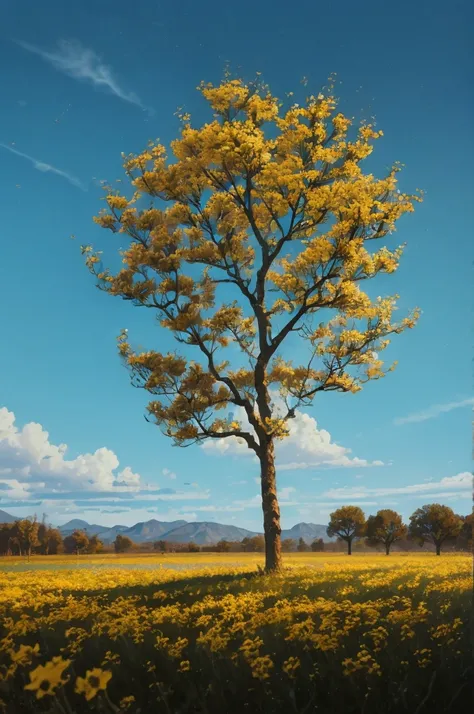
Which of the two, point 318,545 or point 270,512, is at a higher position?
point 270,512

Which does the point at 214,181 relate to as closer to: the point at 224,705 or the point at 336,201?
the point at 336,201

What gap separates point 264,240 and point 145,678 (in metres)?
16.1

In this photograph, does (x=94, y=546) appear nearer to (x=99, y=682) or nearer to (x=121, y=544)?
(x=121, y=544)

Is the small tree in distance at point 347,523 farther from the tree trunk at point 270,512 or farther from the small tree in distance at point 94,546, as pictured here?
the tree trunk at point 270,512

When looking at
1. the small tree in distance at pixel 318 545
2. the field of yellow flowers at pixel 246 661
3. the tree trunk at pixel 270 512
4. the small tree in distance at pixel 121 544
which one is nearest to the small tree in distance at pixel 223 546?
the small tree in distance at pixel 121 544

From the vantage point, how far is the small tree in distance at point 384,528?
71.6 metres

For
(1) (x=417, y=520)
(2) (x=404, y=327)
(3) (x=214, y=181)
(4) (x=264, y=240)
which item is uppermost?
(3) (x=214, y=181)

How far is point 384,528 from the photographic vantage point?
236 feet

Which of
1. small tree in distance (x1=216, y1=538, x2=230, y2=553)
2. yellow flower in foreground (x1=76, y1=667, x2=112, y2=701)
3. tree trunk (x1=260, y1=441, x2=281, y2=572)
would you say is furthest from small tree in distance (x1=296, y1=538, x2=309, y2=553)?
yellow flower in foreground (x1=76, y1=667, x2=112, y2=701)

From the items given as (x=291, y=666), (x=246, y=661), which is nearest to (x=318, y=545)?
(x=246, y=661)

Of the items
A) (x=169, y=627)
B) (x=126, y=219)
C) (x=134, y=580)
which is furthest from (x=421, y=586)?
(x=126, y=219)

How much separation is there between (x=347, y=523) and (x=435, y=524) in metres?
10.5

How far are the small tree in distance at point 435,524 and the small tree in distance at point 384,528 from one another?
8.23 ft

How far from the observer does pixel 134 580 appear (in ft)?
68.0
